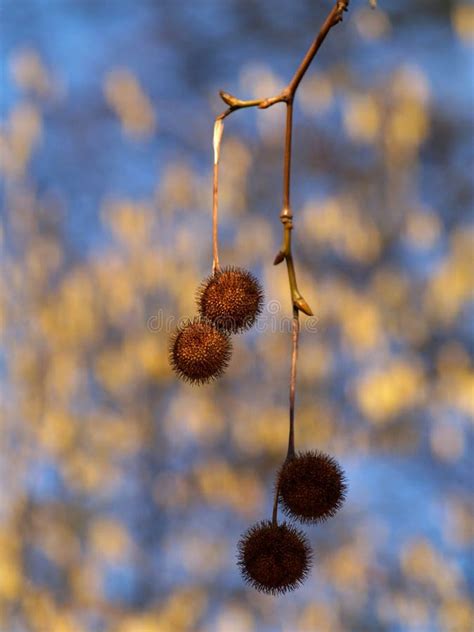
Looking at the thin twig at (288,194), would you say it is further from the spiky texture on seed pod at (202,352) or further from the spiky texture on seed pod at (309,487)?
the spiky texture on seed pod at (202,352)

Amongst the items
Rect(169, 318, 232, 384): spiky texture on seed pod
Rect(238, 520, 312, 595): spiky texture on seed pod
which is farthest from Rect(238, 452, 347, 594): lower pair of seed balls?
Rect(169, 318, 232, 384): spiky texture on seed pod

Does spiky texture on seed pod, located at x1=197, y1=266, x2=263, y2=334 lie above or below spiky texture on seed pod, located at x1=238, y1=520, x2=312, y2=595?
above

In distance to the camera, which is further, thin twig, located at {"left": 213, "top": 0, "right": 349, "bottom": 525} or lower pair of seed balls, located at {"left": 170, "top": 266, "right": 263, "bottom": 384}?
lower pair of seed balls, located at {"left": 170, "top": 266, "right": 263, "bottom": 384}

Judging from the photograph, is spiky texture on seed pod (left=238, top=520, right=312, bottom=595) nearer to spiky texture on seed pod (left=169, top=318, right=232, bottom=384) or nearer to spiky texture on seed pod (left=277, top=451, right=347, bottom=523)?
spiky texture on seed pod (left=277, top=451, right=347, bottom=523)

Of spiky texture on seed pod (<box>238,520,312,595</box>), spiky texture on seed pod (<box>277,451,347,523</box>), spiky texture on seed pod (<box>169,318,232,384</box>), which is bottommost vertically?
spiky texture on seed pod (<box>238,520,312,595</box>)

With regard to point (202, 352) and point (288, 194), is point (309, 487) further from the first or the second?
point (288, 194)

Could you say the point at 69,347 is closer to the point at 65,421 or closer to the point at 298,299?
the point at 65,421

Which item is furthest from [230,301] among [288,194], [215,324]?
[288,194]
